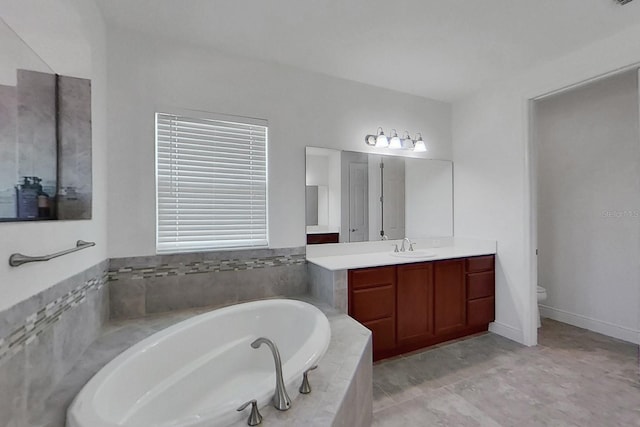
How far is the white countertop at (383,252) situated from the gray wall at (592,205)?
1.03 meters

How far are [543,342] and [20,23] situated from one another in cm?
420

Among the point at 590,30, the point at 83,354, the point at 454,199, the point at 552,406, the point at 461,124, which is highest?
the point at 590,30

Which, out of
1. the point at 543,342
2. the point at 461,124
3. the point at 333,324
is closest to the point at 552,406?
the point at 543,342

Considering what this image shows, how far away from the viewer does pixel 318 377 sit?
133cm

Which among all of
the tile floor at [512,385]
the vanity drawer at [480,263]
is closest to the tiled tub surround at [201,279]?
the tile floor at [512,385]

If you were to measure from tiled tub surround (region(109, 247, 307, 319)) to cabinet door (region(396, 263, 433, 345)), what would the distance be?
2.85 ft

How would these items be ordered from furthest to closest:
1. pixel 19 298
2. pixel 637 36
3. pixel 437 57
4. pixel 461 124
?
pixel 461 124, pixel 437 57, pixel 637 36, pixel 19 298

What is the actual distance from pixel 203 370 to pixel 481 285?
2.62 meters

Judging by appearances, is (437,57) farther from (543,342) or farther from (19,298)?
(19,298)

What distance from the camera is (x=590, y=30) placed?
2.12 metres

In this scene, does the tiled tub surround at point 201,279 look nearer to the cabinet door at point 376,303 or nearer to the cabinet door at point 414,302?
the cabinet door at point 376,303

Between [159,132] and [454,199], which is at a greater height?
[159,132]

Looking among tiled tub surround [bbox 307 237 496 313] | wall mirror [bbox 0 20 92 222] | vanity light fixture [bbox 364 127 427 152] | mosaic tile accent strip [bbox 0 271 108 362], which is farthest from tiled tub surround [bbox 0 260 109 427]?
vanity light fixture [bbox 364 127 427 152]

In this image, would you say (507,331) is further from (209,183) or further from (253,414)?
(209,183)
